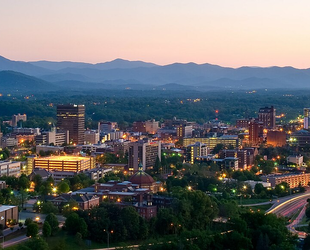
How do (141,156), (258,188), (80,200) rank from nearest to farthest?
(80,200) < (258,188) < (141,156)

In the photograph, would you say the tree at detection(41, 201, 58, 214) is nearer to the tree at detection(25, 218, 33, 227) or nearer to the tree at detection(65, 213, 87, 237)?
the tree at detection(25, 218, 33, 227)

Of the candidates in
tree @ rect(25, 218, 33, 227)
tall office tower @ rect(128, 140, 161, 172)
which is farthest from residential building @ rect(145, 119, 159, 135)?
tree @ rect(25, 218, 33, 227)

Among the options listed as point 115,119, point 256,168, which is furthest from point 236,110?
point 256,168

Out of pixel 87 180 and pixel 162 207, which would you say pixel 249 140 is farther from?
pixel 162 207

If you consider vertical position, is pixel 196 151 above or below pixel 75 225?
above

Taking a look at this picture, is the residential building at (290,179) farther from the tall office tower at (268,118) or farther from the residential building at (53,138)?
the tall office tower at (268,118)

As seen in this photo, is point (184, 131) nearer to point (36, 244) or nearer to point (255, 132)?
point (255, 132)

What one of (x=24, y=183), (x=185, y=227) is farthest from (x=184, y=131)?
(x=185, y=227)
